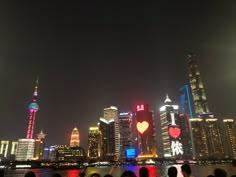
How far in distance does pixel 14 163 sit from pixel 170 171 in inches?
8305

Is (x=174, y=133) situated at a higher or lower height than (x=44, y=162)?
higher

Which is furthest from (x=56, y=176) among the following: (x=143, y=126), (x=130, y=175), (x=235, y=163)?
(x=143, y=126)

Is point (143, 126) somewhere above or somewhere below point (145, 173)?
above

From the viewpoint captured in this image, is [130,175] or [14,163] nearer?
[130,175]

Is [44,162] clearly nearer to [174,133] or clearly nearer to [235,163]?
[174,133]

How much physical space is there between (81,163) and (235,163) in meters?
199

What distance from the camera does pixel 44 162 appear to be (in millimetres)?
198375

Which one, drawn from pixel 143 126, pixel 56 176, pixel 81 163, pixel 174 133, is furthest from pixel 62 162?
pixel 56 176

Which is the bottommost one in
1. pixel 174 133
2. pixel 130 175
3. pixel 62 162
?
pixel 130 175

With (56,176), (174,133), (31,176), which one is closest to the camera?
(31,176)

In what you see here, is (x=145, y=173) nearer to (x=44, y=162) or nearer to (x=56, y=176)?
(x=56, y=176)

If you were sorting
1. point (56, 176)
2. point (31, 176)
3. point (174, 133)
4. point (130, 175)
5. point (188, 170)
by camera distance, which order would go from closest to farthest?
1. point (130, 175)
2. point (31, 176)
3. point (188, 170)
4. point (56, 176)
5. point (174, 133)

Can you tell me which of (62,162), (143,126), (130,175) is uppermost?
(143,126)

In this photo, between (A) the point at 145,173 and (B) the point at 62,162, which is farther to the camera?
(B) the point at 62,162
